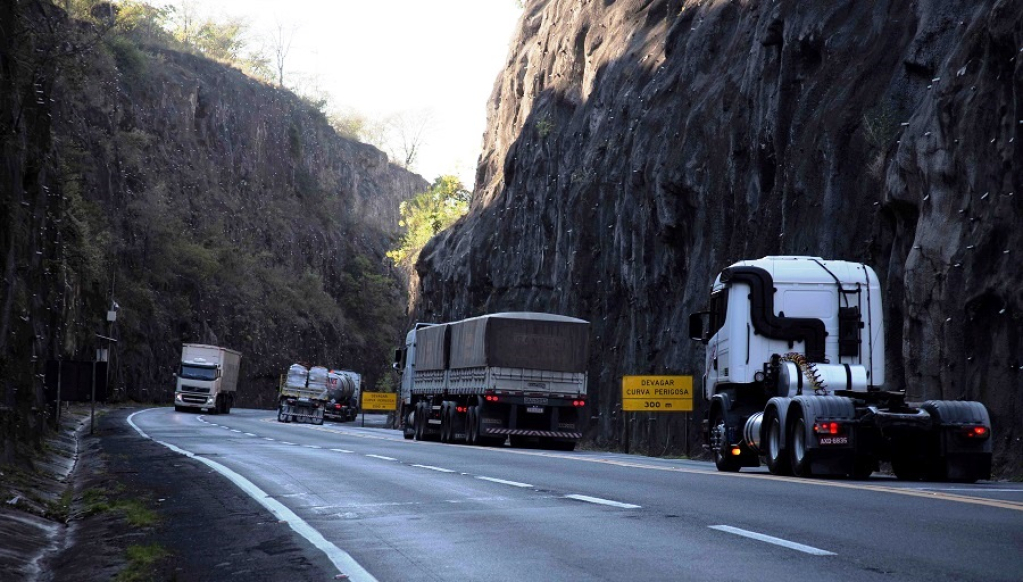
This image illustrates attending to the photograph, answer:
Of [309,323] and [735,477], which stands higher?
[309,323]

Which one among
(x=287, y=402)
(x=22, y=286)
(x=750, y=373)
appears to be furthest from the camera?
(x=287, y=402)

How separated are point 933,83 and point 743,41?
51.5 feet

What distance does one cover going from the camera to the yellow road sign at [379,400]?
224 ft

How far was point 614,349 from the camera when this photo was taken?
148 ft

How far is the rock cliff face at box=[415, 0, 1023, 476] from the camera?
2272 cm

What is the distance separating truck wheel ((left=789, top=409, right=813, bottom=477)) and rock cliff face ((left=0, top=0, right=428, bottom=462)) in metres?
38.9

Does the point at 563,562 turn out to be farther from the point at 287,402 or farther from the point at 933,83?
the point at 287,402

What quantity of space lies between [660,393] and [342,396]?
44.0 m

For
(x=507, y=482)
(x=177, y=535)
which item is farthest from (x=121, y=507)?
(x=507, y=482)

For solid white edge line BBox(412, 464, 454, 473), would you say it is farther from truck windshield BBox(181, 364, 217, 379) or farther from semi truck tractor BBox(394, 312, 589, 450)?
truck windshield BBox(181, 364, 217, 379)

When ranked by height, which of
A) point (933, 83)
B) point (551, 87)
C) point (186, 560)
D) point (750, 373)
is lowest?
point (186, 560)

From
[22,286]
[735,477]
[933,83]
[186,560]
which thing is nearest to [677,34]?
[933,83]

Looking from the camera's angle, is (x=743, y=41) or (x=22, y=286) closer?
(x=22, y=286)

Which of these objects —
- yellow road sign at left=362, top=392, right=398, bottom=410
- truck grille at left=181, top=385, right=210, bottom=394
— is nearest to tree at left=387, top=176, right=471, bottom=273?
truck grille at left=181, top=385, right=210, bottom=394
